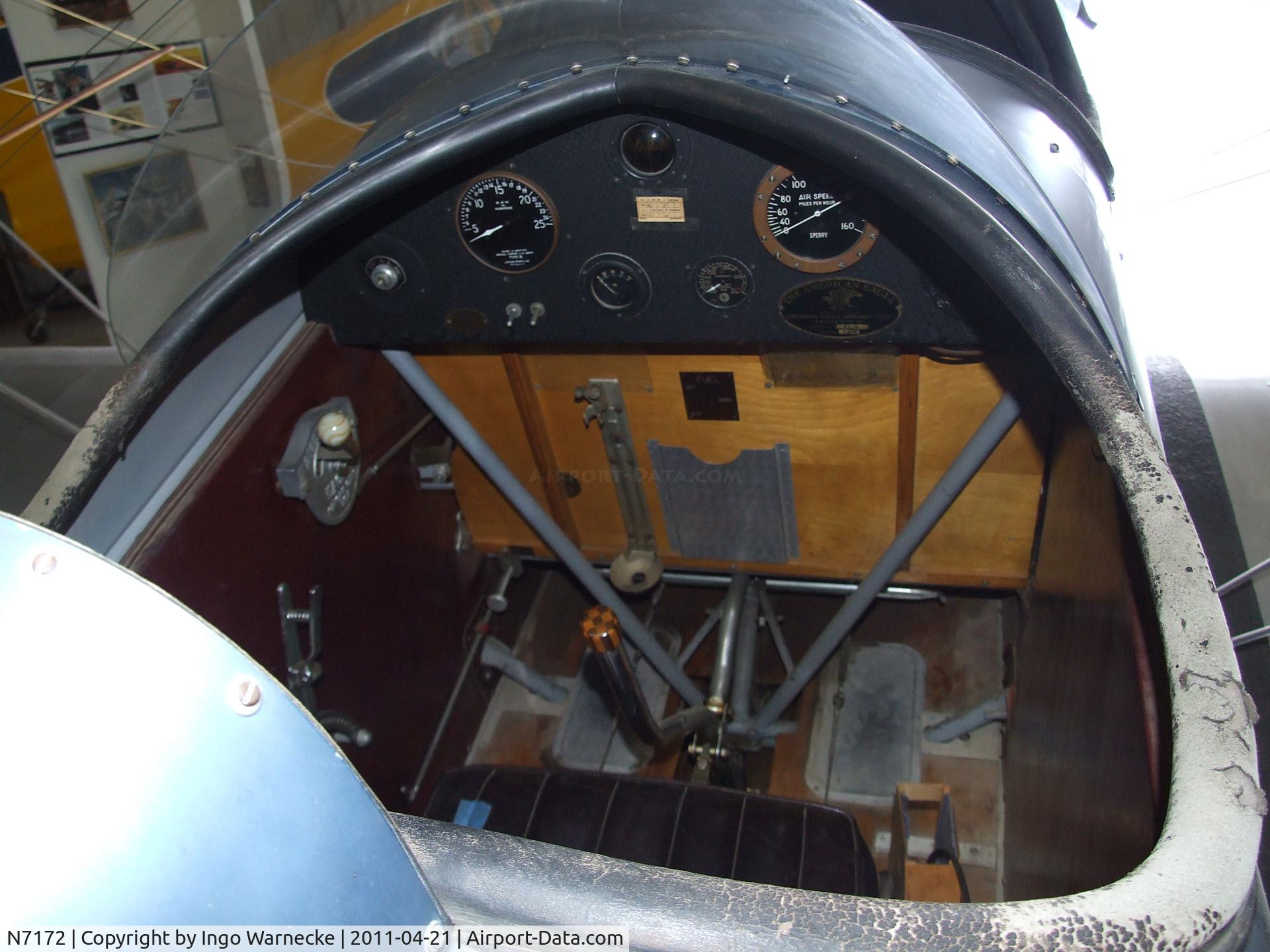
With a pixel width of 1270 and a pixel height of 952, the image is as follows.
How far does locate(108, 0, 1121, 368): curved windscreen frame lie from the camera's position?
1.16 meters

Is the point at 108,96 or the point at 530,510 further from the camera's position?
the point at 108,96

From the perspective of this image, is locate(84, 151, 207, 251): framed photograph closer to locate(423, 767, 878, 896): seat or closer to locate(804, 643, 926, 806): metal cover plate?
locate(423, 767, 878, 896): seat

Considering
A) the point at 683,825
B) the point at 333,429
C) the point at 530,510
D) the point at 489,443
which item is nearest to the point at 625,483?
the point at 530,510

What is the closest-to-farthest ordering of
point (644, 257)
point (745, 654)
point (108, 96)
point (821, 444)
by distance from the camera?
1. point (644, 257)
2. point (821, 444)
3. point (745, 654)
4. point (108, 96)

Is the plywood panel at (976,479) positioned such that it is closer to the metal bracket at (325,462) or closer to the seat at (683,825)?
the seat at (683,825)

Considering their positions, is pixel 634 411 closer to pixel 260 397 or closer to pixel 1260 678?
pixel 260 397

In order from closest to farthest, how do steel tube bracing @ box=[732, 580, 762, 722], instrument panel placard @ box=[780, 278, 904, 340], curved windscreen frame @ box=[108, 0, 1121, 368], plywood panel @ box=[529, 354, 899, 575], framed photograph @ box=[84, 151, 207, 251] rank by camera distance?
curved windscreen frame @ box=[108, 0, 1121, 368] < framed photograph @ box=[84, 151, 207, 251] < instrument panel placard @ box=[780, 278, 904, 340] < plywood panel @ box=[529, 354, 899, 575] < steel tube bracing @ box=[732, 580, 762, 722]

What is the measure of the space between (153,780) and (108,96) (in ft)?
11.6

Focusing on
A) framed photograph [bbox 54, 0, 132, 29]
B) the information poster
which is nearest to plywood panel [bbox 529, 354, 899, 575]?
the information poster

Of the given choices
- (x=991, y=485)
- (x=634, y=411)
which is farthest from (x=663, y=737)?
(x=991, y=485)

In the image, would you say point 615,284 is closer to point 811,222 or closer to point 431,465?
point 811,222

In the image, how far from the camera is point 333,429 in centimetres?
173

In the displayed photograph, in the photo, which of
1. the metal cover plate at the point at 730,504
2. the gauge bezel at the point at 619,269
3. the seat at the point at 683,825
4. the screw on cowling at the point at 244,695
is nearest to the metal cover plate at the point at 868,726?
the metal cover plate at the point at 730,504

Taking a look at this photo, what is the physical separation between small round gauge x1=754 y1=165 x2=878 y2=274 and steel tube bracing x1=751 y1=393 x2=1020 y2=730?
0.42m
